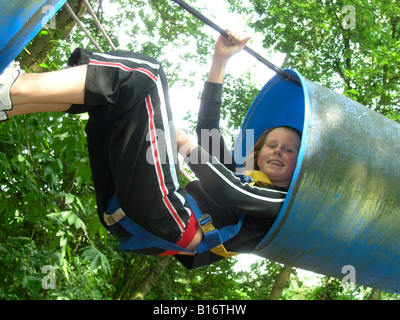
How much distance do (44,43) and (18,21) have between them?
271 cm

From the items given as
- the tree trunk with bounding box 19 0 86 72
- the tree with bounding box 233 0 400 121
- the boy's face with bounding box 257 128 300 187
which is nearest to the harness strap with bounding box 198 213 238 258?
the boy's face with bounding box 257 128 300 187

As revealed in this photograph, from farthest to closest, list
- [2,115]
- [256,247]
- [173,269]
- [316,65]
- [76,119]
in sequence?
1. [173,269]
2. [316,65]
3. [76,119]
4. [256,247]
5. [2,115]

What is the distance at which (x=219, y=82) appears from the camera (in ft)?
7.41

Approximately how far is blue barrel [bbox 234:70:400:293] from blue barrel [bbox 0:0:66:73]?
3.22ft

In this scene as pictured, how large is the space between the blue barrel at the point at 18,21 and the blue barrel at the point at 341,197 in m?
0.98

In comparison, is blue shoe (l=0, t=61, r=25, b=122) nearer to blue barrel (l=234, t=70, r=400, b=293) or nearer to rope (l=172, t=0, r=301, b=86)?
rope (l=172, t=0, r=301, b=86)

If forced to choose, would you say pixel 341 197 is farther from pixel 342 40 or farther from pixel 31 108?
pixel 342 40

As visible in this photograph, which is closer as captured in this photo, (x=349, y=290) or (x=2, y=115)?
(x=2, y=115)

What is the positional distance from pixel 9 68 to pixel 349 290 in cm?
953

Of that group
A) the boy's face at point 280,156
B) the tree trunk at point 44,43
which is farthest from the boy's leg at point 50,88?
the tree trunk at point 44,43

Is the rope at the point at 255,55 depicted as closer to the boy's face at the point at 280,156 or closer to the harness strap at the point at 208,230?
the boy's face at the point at 280,156

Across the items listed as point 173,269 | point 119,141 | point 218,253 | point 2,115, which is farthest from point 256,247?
point 173,269

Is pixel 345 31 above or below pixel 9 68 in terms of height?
above
